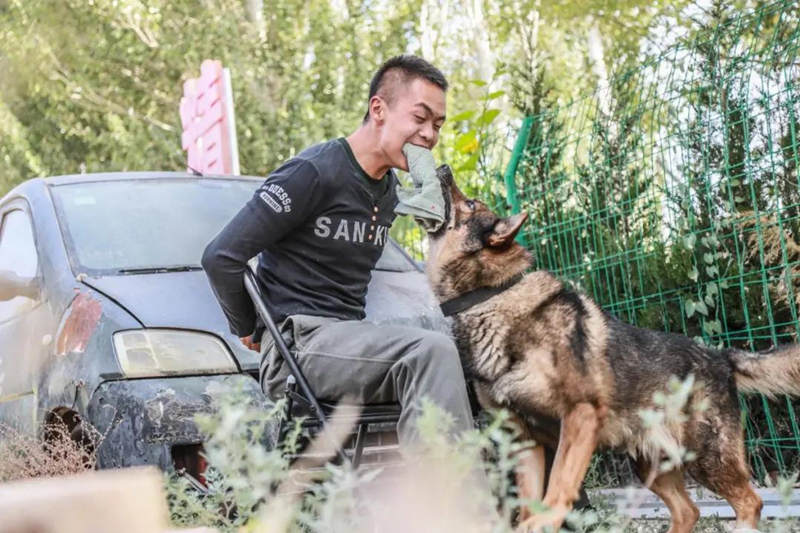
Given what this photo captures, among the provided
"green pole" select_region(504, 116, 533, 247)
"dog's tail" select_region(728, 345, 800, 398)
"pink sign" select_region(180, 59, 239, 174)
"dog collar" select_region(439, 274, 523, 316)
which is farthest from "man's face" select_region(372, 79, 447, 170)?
"pink sign" select_region(180, 59, 239, 174)

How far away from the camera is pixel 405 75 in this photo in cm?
411

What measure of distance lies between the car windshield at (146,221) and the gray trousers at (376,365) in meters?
1.24

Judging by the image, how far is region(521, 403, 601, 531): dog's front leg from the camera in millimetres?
3867

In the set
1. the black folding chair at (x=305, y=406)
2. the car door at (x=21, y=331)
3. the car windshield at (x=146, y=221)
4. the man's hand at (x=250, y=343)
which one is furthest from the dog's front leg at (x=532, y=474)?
the car door at (x=21, y=331)

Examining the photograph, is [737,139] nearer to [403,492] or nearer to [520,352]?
[520,352]

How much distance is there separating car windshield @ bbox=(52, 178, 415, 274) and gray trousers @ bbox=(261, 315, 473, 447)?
4.08ft

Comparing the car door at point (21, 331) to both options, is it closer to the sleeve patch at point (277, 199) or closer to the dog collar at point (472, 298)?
the sleeve patch at point (277, 199)

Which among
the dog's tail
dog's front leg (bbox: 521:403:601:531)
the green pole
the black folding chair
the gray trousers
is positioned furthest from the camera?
the green pole

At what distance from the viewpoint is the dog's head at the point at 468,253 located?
4480mm

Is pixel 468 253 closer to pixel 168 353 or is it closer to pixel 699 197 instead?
pixel 168 353

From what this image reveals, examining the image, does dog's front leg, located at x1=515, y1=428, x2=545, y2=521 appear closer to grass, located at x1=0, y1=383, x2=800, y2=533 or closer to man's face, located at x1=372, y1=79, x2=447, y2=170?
grass, located at x1=0, y1=383, x2=800, y2=533

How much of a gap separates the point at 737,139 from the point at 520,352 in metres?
2.17

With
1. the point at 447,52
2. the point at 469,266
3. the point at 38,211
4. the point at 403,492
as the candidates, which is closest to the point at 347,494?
the point at 403,492

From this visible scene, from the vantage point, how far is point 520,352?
421cm
